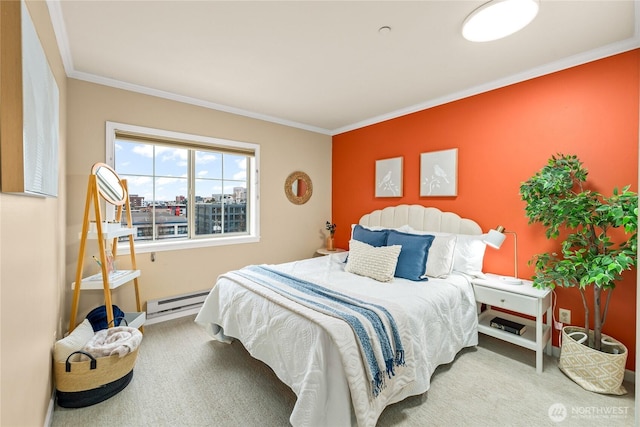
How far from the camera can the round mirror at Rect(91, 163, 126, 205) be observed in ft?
8.35

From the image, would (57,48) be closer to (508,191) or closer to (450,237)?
(450,237)

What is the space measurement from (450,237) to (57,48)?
3567 millimetres

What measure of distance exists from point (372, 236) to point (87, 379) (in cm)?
254

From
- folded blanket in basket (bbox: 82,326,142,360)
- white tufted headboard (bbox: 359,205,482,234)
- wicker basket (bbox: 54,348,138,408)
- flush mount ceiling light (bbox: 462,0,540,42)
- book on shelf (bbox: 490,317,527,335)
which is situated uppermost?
flush mount ceiling light (bbox: 462,0,540,42)

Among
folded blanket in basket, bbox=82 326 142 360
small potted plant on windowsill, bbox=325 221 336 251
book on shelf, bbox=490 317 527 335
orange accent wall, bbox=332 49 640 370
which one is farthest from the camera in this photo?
small potted plant on windowsill, bbox=325 221 336 251

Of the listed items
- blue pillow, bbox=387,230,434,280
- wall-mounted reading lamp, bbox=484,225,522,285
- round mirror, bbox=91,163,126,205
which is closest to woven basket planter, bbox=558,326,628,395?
wall-mounted reading lamp, bbox=484,225,522,285

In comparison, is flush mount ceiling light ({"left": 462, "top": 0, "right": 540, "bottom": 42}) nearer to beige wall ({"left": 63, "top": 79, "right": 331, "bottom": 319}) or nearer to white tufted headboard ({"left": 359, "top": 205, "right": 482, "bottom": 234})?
white tufted headboard ({"left": 359, "top": 205, "right": 482, "bottom": 234})

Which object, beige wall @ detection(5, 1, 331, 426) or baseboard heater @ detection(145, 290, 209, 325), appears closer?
beige wall @ detection(5, 1, 331, 426)

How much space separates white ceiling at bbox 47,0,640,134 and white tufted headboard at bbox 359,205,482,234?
4.17 feet

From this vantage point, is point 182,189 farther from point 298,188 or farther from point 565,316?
point 565,316

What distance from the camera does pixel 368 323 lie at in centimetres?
173

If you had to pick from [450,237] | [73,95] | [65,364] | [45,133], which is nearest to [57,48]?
[73,95]

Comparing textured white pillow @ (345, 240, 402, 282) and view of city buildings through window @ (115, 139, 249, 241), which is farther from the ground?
view of city buildings through window @ (115, 139, 249, 241)

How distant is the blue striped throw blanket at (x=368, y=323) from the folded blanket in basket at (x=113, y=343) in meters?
1.02
